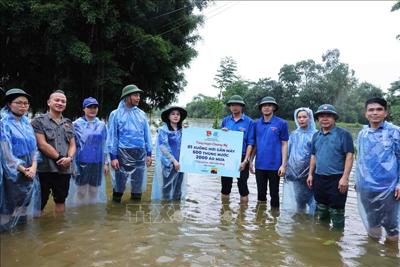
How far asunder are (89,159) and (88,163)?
58 mm

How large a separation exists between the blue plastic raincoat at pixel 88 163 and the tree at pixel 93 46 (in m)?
5.69

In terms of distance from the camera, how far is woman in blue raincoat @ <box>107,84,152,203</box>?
16.2 feet

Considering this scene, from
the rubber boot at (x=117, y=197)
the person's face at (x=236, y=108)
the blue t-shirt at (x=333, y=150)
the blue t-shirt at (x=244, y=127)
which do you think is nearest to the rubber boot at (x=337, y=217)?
the blue t-shirt at (x=333, y=150)

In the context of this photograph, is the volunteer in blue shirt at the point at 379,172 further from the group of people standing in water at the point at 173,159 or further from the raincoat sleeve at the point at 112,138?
the raincoat sleeve at the point at 112,138

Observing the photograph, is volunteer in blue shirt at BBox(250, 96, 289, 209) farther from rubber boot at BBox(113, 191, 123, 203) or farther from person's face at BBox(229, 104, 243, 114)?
rubber boot at BBox(113, 191, 123, 203)

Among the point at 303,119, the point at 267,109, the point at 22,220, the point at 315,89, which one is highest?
the point at 315,89

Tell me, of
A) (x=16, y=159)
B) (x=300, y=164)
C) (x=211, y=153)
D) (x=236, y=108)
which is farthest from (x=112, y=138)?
(x=300, y=164)

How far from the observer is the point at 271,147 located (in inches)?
197

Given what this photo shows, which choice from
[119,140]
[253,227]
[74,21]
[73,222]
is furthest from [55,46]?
[253,227]

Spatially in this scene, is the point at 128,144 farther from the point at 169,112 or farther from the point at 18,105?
the point at 18,105

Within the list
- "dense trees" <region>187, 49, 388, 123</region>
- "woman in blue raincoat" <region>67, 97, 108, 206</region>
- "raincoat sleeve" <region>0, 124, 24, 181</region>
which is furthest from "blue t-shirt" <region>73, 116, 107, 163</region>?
"dense trees" <region>187, 49, 388, 123</region>

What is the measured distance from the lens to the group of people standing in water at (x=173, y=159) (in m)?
3.71

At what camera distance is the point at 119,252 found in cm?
336

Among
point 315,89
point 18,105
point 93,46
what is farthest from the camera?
point 315,89
